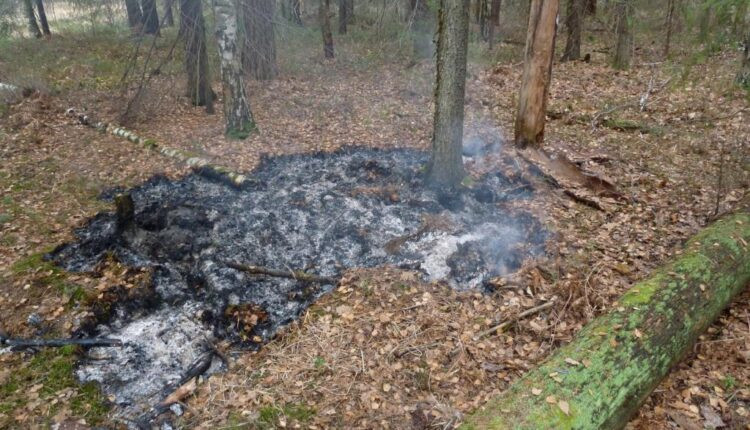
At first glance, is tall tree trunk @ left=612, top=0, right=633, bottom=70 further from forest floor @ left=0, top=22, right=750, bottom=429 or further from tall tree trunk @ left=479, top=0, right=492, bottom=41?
tall tree trunk @ left=479, top=0, right=492, bottom=41

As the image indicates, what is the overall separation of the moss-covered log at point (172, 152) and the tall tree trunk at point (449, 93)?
3.40m

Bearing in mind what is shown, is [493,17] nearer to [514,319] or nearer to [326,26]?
[326,26]

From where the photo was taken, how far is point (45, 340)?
4.68 metres

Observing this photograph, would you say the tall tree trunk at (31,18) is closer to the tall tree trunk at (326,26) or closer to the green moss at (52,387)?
the tall tree trunk at (326,26)

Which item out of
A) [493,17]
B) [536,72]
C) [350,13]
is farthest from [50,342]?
[350,13]

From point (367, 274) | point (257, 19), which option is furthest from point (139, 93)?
point (367, 274)

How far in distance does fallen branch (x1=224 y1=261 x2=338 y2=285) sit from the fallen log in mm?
2787

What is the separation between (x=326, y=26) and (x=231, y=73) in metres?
7.00

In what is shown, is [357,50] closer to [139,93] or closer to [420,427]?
[139,93]

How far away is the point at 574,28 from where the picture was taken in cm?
1363

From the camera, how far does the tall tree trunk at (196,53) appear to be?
9820mm

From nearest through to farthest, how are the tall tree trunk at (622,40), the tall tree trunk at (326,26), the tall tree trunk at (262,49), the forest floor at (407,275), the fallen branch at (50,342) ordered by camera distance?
the forest floor at (407,275) → the fallen branch at (50,342) → the tall tree trunk at (622,40) → the tall tree trunk at (262,49) → the tall tree trunk at (326,26)

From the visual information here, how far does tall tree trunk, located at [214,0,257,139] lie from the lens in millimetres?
8844

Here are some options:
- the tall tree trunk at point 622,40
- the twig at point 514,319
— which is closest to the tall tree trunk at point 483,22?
the tall tree trunk at point 622,40
